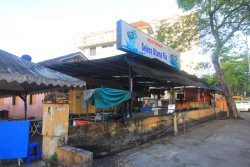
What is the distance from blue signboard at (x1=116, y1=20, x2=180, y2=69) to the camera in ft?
28.2

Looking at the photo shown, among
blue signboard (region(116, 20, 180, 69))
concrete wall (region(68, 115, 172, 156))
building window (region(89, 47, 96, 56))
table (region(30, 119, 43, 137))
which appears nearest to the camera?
concrete wall (region(68, 115, 172, 156))

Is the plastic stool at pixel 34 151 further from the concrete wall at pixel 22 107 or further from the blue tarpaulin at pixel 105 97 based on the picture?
the concrete wall at pixel 22 107

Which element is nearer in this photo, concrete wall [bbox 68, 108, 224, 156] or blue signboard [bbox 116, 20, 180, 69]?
concrete wall [bbox 68, 108, 224, 156]

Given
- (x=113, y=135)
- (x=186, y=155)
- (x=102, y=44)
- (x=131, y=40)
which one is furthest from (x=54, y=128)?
(x=102, y=44)

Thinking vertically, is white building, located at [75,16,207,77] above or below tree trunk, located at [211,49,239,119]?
above

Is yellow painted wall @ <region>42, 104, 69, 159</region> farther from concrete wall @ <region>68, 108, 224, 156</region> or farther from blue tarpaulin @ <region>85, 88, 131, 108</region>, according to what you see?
blue tarpaulin @ <region>85, 88, 131, 108</region>

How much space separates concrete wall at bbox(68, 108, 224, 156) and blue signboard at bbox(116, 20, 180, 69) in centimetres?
282

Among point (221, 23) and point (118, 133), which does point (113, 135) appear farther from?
point (221, 23)

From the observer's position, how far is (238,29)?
2017cm

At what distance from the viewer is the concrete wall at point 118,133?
697 cm

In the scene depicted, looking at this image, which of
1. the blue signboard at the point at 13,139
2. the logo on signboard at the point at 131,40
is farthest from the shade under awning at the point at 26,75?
the logo on signboard at the point at 131,40

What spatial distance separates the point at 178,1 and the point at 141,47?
440 inches

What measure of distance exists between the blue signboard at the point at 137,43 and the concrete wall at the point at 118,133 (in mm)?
2818

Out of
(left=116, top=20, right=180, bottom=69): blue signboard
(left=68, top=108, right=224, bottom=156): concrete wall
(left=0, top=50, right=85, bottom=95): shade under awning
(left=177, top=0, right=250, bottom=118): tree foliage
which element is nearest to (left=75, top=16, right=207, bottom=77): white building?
(left=177, top=0, right=250, bottom=118): tree foliage
